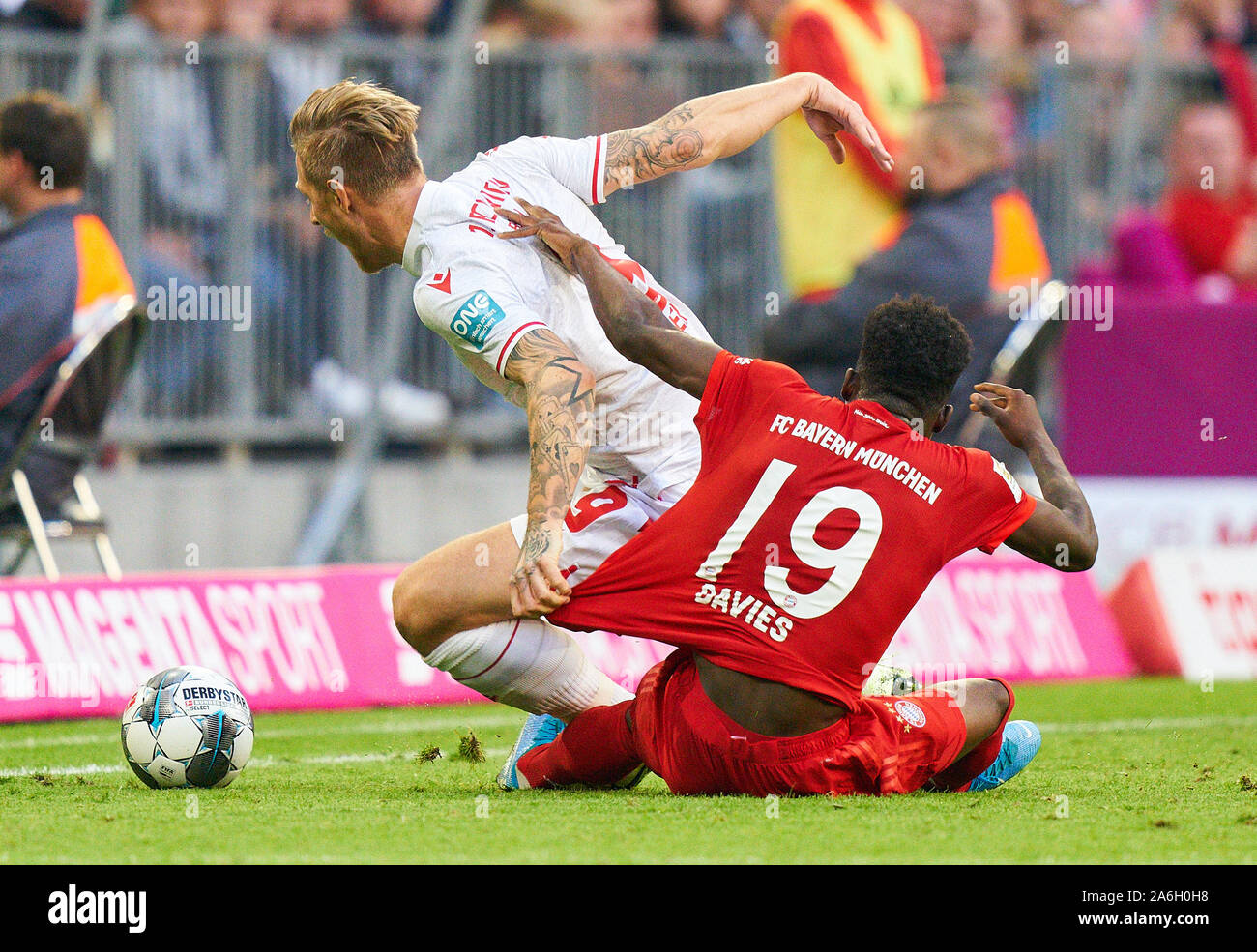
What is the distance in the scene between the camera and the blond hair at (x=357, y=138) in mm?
5172

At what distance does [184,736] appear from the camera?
547 cm

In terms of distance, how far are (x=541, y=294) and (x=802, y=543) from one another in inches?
39.7

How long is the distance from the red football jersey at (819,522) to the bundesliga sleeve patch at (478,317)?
579 millimetres

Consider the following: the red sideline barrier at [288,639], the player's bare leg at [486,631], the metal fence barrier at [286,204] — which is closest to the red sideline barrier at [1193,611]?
the red sideline barrier at [288,639]

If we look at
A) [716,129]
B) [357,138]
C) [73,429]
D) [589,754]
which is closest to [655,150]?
[716,129]

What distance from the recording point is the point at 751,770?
5.04 metres

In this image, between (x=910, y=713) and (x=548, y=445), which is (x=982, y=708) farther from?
(x=548, y=445)

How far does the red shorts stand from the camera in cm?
501

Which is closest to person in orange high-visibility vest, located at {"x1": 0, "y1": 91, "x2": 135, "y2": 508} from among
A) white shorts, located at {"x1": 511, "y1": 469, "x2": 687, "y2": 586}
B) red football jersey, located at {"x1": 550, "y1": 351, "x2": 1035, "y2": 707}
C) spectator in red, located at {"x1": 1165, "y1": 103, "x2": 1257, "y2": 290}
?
white shorts, located at {"x1": 511, "y1": 469, "x2": 687, "y2": 586}

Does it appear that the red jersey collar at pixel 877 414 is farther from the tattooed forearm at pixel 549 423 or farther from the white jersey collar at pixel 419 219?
the white jersey collar at pixel 419 219

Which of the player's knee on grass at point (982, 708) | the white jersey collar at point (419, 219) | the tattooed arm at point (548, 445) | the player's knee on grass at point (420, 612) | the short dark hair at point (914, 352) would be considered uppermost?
the white jersey collar at point (419, 219)

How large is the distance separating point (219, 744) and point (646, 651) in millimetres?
3588

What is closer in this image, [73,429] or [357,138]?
[357,138]
